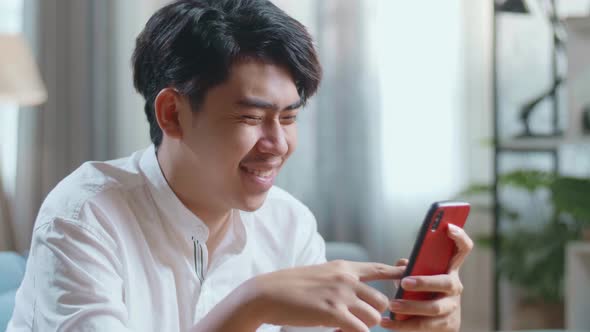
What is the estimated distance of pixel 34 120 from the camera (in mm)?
3119

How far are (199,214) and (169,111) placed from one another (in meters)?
0.17

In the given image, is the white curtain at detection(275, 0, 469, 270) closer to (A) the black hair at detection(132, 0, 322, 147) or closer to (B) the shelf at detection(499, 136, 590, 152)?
(B) the shelf at detection(499, 136, 590, 152)

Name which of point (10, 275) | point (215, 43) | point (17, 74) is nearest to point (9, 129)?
point (17, 74)

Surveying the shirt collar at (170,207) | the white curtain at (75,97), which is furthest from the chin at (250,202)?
the white curtain at (75,97)

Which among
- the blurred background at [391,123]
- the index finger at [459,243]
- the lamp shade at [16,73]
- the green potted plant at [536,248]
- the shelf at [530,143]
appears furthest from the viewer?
the blurred background at [391,123]

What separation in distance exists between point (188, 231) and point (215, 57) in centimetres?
26

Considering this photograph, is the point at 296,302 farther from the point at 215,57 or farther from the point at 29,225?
the point at 29,225

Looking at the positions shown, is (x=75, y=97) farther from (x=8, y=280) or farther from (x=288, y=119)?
(x=288, y=119)

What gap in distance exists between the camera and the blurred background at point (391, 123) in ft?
10.2

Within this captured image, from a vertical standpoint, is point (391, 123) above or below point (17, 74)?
below

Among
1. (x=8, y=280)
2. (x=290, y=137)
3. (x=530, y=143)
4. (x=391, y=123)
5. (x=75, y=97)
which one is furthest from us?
(x=391, y=123)

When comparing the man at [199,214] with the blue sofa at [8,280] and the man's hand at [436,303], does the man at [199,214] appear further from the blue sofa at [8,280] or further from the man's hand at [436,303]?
the blue sofa at [8,280]

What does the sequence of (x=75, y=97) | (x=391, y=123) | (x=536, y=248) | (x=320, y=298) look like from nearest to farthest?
(x=320, y=298) → (x=536, y=248) → (x=75, y=97) → (x=391, y=123)

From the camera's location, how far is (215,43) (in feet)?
3.33
